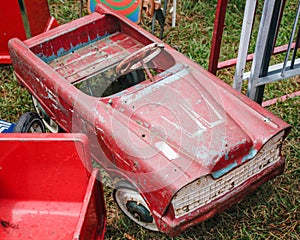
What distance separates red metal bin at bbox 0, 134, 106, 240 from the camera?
115 inches

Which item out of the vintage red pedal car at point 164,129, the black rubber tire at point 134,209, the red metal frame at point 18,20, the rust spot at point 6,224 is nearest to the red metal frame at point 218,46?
the vintage red pedal car at point 164,129

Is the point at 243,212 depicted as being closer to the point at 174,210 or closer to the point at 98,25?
the point at 174,210

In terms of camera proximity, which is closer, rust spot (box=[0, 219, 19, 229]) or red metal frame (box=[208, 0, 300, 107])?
rust spot (box=[0, 219, 19, 229])

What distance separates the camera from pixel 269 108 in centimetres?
426

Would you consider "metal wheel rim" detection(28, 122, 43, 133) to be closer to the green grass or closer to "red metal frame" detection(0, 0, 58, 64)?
the green grass

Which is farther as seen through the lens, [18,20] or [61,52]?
[18,20]

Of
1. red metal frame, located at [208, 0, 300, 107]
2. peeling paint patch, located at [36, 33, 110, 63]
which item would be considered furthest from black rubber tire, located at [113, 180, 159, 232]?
red metal frame, located at [208, 0, 300, 107]

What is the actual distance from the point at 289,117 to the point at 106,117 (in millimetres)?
1815

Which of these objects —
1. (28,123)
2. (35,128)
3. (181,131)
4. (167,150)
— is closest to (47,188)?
(28,123)

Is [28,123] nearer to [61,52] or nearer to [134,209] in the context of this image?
[61,52]

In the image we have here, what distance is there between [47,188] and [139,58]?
43.1 inches

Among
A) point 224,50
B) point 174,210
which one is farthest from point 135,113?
point 224,50

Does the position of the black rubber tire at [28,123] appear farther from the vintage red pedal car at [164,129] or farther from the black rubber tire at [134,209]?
the black rubber tire at [134,209]

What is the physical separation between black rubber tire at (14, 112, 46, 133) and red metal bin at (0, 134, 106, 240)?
1.75 ft
